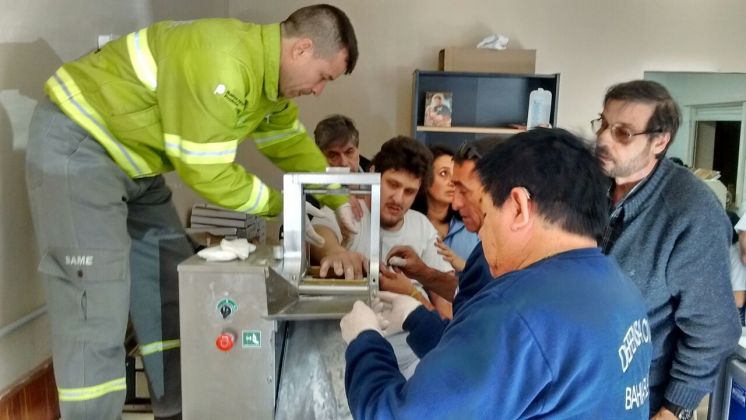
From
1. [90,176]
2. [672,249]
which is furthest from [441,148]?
[90,176]

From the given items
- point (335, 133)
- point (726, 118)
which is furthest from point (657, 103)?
point (726, 118)

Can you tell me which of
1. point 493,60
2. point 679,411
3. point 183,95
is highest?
point 493,60

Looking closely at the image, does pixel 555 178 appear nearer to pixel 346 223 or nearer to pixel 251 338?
pixel 251 338

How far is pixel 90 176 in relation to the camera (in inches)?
51.8

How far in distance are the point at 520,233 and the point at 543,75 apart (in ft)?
9.97

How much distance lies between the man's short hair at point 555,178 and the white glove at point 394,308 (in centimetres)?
47

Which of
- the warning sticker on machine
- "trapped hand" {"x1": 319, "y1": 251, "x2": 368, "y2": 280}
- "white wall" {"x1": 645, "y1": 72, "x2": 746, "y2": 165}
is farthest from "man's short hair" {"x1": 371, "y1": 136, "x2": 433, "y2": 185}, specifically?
"white wall" {"x1": 645, "y1": 72, "x2": 746, "y2": 165}

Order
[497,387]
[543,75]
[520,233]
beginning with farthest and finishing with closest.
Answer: [543,75], [520,233], [497,387]

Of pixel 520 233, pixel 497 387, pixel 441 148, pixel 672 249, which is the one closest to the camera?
pixel 497 387

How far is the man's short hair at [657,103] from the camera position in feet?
4.50

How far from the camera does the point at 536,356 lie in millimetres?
721

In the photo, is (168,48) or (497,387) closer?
(497,387)

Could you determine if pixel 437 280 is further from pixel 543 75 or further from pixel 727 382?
pixel 543 75

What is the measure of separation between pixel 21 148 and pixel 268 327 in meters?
0.81
